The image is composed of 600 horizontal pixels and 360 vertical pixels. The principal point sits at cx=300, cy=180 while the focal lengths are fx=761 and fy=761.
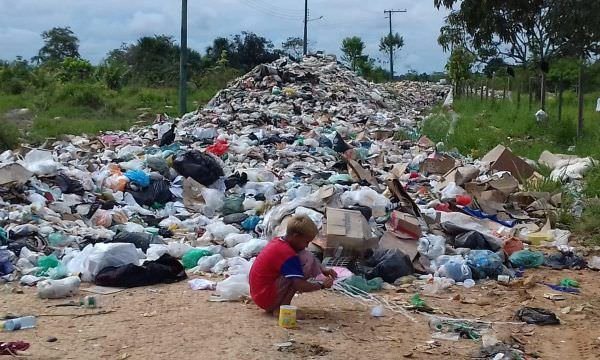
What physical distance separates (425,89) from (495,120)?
21.5 meters

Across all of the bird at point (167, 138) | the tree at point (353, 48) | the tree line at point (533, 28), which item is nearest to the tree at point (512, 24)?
the tree line at point (533, 28)

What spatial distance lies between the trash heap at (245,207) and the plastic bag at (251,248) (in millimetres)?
10

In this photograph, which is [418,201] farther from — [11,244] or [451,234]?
[11,244]

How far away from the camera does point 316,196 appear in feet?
21.7

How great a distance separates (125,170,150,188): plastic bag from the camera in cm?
809

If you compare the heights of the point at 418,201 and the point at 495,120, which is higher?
the point at 495,120

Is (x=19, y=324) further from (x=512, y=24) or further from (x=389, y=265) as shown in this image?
(x=512, y=24)

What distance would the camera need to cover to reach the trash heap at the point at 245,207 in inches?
220

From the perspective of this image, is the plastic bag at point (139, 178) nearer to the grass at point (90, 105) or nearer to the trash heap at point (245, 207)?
the trash heap at point (245, 207)

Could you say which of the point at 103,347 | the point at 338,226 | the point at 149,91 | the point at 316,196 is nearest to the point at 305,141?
the point at 316,196

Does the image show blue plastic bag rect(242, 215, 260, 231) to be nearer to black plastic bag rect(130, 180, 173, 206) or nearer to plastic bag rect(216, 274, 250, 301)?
black plastic bag rect(130, 180, 173, 206)

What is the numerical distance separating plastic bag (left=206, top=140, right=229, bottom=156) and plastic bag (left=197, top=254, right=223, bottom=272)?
4330 millimetres

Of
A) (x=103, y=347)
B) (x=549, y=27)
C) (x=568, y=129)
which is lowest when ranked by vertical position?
(x=103, y=347)

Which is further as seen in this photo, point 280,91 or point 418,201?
point 280,91
